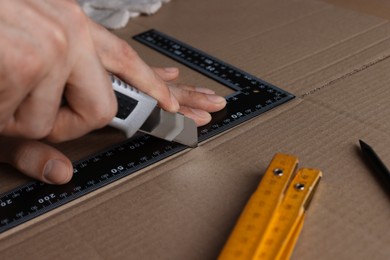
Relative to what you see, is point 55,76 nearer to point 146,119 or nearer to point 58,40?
point 58,40

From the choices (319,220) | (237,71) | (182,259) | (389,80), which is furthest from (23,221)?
(389,80)

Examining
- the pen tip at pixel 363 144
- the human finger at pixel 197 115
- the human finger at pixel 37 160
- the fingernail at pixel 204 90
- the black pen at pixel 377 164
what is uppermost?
the pen tip at pixel 363 144

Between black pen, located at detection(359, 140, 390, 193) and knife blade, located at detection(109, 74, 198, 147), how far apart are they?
0.82 ft

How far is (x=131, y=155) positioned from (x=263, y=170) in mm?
202

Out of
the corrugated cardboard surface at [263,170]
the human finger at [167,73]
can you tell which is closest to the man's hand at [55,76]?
the corrugated cardboard surface at [263,170]

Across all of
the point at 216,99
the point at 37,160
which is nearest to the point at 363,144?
the point at 216,99

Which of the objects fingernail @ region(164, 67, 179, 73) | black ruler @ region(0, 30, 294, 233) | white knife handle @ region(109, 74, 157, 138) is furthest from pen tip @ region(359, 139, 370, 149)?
fingernail @ region(164, 67, 179, 73)

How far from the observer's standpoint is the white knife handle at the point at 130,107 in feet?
2.50

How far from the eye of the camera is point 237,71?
1.13 meters

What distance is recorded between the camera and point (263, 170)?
2.72 ft

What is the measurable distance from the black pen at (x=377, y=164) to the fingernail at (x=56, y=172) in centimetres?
42

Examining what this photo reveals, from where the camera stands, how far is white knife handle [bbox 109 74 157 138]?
0.76 meters

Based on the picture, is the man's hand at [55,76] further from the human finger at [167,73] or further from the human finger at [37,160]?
the human finger at [167,73]

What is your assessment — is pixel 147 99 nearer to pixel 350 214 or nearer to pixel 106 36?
pixel 106 36
